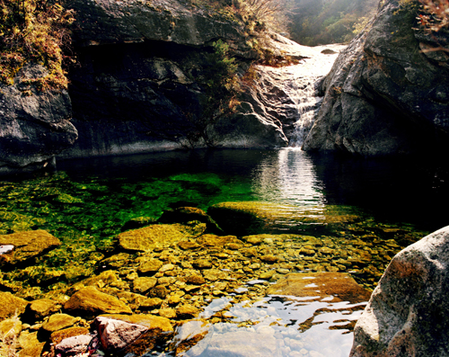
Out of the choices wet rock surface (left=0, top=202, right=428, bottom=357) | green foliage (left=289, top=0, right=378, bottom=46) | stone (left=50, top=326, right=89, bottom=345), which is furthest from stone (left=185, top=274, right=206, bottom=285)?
green foliage (left=289, top=0, right=378, bottom=46)

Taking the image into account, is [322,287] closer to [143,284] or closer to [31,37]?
[143,284]

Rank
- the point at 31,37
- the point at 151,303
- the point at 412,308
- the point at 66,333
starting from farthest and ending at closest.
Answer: the point at 31,37
the point at 151,303
the point at 66,333
the point at 412,308

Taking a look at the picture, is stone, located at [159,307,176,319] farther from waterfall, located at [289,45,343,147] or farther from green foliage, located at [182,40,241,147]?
waterfall, located at [289,45,343,147]

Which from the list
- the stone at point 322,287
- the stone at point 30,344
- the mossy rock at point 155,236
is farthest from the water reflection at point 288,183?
the stone at point 30,344

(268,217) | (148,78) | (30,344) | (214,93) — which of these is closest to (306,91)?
(214,93)

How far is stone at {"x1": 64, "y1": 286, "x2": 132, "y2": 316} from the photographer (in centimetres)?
362

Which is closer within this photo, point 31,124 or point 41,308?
point 41,308

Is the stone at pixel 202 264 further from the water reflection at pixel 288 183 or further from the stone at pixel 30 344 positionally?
the water reflection at pixel 288 183

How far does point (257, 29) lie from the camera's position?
94.0 feet

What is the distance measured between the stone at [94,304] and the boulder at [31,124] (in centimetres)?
1214

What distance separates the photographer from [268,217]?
7.38 m

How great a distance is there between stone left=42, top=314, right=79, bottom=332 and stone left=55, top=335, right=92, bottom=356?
0.40 metres

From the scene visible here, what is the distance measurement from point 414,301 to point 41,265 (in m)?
6.00

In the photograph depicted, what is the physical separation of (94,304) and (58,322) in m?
0.45
